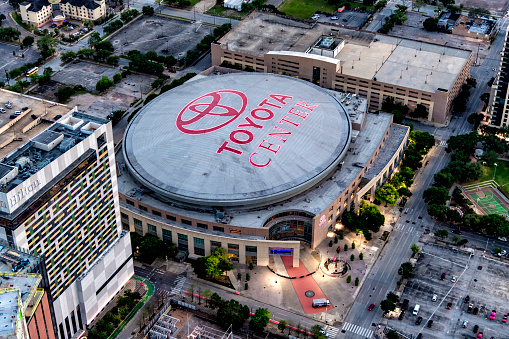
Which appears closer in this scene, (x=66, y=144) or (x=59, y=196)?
(x=59, y=196)

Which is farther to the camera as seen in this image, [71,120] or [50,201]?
[71,120]

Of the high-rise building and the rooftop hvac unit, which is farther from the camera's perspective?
the rooftop hvac unit

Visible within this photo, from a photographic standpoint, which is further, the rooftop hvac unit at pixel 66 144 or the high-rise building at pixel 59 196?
the rooftop hvac unit at pixel 66 144

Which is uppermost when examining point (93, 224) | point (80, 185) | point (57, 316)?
point (80, 185)

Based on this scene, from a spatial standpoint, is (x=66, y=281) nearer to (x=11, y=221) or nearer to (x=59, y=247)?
(x=59, y=247)

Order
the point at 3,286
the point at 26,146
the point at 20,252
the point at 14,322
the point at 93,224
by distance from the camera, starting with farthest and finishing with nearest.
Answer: the point at 93,224, the point at 26,146, the point at 20,252, the point at 3,286, the point at 14,322

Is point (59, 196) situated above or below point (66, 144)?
below

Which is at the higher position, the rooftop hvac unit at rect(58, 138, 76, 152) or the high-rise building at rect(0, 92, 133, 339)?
the rooftop hvac unit at rect(58, 138, 76, 152)

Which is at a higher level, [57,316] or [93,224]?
[93,224]

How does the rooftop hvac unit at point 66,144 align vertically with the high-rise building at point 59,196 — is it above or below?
above

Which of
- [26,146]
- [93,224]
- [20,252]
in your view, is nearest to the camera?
[20,252]

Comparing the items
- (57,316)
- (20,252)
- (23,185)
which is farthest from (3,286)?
(57,316)
